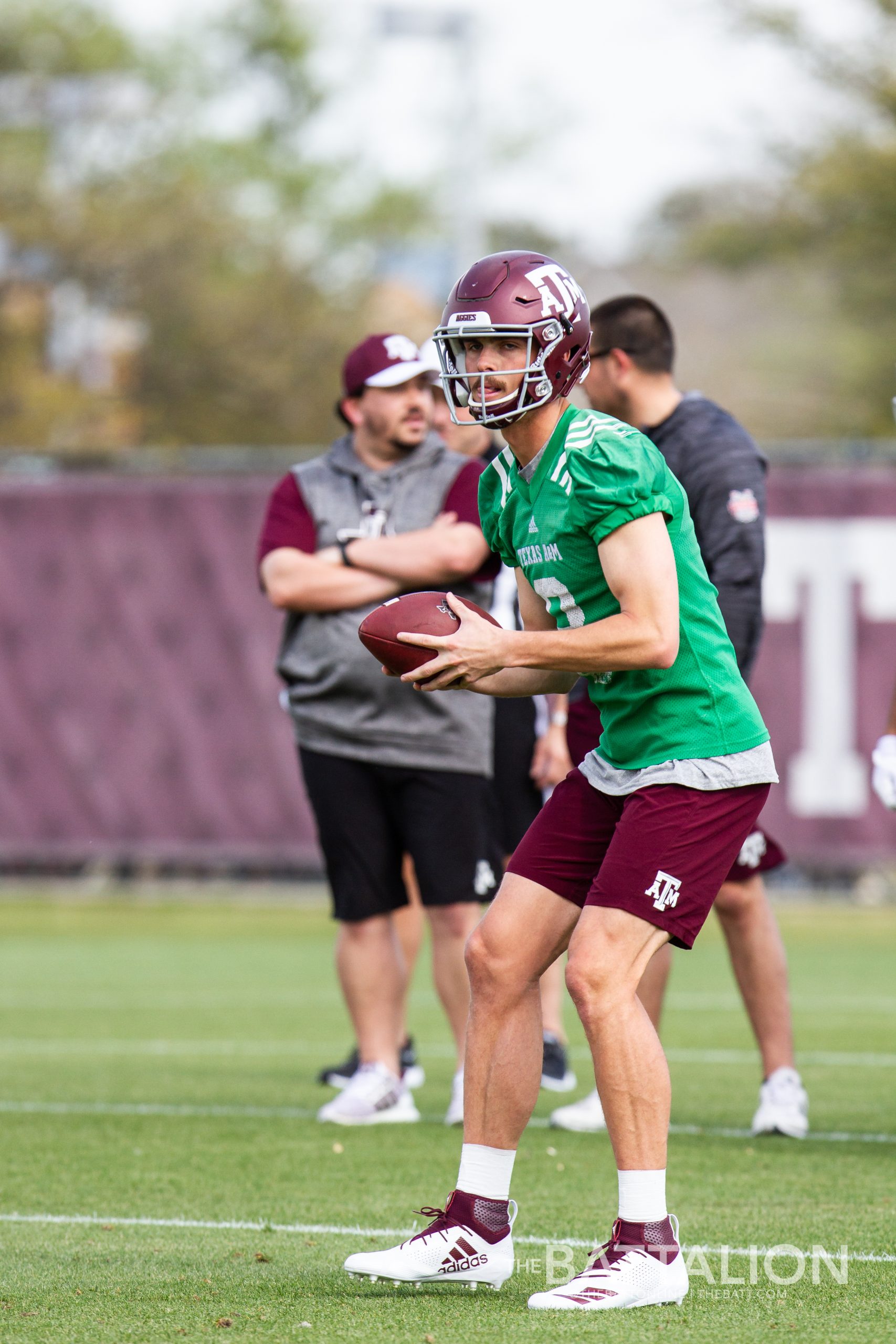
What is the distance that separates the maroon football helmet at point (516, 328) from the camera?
14.1 feet

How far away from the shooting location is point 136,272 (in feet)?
115

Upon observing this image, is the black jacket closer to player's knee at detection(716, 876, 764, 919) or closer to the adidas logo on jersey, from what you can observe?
player's knee at detection(716, 876, 764, 919)

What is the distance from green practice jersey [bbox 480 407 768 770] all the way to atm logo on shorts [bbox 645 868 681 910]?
261 mm

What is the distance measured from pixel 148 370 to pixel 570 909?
111ft

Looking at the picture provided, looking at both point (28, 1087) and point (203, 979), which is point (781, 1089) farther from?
point (203, 979)

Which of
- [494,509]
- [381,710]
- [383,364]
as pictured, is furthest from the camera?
[383,364]

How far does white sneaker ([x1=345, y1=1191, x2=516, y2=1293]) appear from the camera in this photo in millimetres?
4277

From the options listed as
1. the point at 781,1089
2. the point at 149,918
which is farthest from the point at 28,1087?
the point at 149,918

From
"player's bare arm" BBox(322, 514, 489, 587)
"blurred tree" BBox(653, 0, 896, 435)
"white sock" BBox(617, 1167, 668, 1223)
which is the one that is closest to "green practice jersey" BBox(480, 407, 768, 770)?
"white sock" BBox(617, 1167, 668, 1223)

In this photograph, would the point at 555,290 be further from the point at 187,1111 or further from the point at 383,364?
the point at 187,1111

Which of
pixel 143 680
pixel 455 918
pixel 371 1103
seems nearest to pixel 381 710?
pixel 455 918

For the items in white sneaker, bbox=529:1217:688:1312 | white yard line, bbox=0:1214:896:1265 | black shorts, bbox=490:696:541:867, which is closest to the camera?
white sneaker, bbox=529:1217:688:1312

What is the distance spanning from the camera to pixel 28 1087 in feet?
24.3

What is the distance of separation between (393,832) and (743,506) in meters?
1.65
